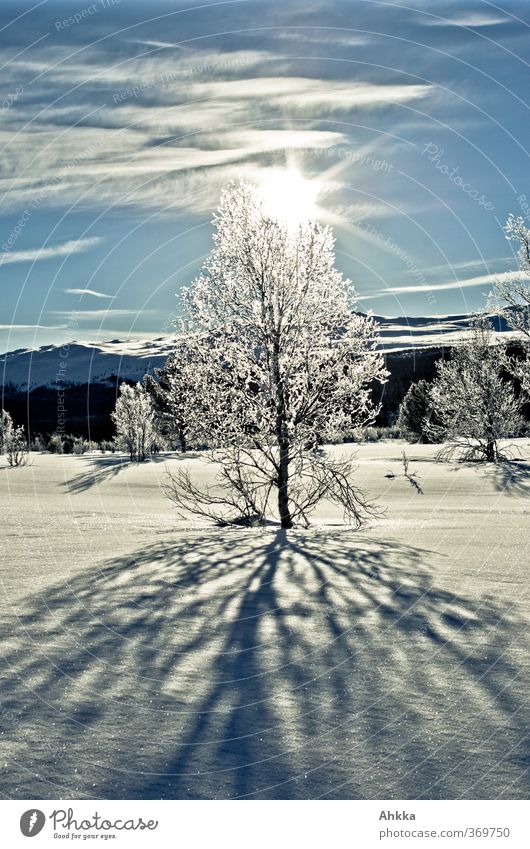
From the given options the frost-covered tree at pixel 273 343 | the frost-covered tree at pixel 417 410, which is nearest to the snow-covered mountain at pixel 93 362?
the frost-covered tree at pixel 417 410

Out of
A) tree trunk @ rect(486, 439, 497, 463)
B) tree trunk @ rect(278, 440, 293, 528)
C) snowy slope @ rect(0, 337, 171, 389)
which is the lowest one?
tree trunk @ rect(486, 439, 497, 463)

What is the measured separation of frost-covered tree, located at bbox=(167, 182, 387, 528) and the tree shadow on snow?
4.97 metres

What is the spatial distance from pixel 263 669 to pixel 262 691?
34 centimetres

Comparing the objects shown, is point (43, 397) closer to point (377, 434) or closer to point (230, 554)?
point (377, 434)

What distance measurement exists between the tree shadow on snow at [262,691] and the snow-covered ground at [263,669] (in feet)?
0.04

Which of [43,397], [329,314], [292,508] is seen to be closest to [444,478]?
[292,508]

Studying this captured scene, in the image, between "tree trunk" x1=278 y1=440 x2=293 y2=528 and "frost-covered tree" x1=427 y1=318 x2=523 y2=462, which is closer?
"tree trunk" x1=278 y1=440 x2=293 y2=528

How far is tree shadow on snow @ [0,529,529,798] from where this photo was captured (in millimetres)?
3117

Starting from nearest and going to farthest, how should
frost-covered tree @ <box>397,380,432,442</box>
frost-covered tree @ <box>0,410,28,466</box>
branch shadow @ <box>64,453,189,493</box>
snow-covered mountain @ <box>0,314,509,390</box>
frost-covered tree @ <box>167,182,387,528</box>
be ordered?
frost-covered tree @ <box>167,182,387,528</box>
branch shadow @ <box>64,453,189,493</box>
frost-covered tree @ <box>0,410,28,466</box>
frost-covered tree @ <box>397,380,432,442</box>
snow-covered mountain @ <box>0,314,509,390</box>

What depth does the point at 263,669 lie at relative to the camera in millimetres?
4375

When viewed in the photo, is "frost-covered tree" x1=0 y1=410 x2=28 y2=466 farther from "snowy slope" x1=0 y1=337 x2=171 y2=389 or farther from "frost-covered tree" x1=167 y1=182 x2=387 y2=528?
"snowy slope" x1=0 y1=337 x2=171 y2=389

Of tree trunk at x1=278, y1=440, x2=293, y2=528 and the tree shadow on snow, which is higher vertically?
tree trunk at x1=278, y1=440, x2=293, y2=528

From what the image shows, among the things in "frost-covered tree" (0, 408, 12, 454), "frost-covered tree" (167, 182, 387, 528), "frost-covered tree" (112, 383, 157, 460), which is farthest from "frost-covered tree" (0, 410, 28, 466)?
"frost-covered tree" (167, 182, 387, 528)
